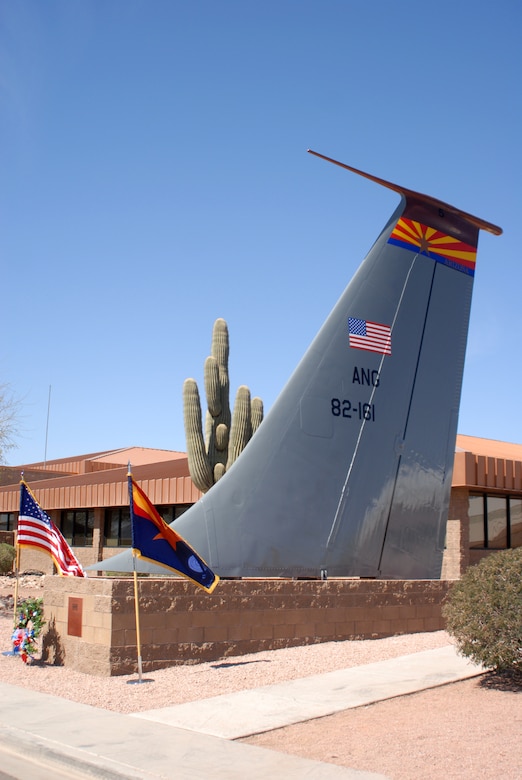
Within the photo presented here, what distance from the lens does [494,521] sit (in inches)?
835

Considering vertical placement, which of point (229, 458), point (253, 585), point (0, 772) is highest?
point (229, 458)

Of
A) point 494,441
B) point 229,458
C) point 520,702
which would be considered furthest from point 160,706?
point 494,441

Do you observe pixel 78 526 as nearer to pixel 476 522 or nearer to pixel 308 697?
pixel 476 522

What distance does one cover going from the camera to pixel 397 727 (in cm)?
682

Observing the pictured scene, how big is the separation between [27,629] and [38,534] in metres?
1.23

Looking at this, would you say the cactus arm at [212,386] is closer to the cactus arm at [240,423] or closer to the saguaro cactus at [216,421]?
the saguaro cactus at [216,421]

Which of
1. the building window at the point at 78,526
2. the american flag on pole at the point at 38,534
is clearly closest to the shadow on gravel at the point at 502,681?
the american flag on pole at the point at 38,534

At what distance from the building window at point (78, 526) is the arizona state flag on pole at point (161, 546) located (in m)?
26.5

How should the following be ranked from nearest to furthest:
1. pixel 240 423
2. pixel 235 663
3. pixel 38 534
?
pixel 235 663 → pixel 38 534 → pixel 240 423

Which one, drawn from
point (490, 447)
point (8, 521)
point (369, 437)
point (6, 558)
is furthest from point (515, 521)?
point (8, 521)

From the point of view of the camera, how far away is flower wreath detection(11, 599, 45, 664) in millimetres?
10102

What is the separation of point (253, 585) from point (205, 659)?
110 centimetres

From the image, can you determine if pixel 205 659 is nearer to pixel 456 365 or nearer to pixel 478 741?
pixel 478 741

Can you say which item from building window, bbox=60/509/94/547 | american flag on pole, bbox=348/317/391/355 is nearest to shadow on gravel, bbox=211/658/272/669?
american flag on pole, bbox=348/317/391/355
